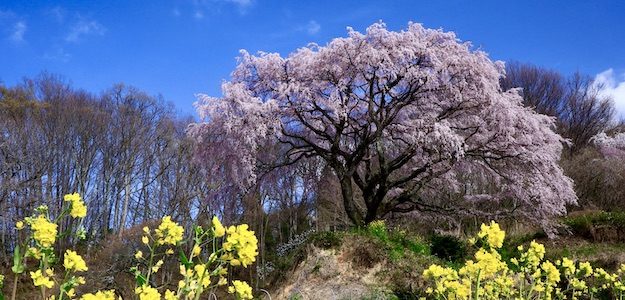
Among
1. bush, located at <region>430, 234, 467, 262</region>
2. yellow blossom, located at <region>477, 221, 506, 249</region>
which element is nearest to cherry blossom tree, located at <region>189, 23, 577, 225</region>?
bush, located at <region>430, 234, 467, 262</region>

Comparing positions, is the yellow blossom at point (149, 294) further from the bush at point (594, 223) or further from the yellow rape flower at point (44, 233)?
the bush at point (594, 223)

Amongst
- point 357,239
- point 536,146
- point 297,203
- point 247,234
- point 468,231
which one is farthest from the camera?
point 297,203

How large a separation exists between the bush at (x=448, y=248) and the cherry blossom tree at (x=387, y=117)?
1.68 m

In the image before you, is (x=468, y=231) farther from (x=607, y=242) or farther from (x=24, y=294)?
(x=24, y=294)

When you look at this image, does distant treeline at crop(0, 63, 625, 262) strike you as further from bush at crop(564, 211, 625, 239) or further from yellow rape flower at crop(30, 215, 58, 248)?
yellow rape flower at crop(30, 215, 58, 248)

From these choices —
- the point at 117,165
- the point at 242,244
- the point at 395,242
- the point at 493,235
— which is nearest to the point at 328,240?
the point at 395,242

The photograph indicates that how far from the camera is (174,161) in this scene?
24.4 metres

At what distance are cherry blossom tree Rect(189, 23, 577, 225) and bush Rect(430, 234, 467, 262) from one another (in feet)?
5.52

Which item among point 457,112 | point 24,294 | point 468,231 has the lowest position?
point 24,294

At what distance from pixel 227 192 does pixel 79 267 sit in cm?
1000

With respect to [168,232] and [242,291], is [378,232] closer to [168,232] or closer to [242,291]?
[168,232]

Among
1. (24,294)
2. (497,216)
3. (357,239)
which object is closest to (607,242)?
(497,216)

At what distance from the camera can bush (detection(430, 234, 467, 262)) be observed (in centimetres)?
1055

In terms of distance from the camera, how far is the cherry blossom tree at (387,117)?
11.1 metres
